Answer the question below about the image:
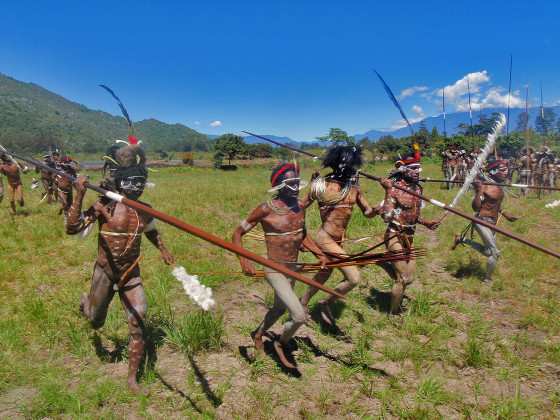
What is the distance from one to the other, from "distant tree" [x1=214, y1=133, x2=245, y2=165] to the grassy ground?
50.2 m

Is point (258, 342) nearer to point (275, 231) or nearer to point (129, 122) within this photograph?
point (275, 231)

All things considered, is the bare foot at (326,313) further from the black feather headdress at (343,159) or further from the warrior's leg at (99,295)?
the warrior's leg at (99,295)

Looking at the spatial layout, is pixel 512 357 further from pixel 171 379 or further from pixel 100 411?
pixel 100 411

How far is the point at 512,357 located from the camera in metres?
3.80

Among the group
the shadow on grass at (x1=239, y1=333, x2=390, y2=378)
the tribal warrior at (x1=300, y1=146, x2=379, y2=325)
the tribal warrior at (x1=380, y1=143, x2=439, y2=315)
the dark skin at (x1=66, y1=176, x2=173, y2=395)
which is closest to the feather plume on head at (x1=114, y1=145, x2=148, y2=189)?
the dark skin at (x1=66, y1=176, x2=173, y2=395)

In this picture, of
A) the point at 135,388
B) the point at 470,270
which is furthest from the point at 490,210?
the point at 135,388

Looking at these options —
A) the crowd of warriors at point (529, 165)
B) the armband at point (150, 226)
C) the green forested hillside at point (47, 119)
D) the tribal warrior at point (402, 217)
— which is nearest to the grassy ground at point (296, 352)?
the tribal warrior at point (402, 217)

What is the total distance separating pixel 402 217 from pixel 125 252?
390cm

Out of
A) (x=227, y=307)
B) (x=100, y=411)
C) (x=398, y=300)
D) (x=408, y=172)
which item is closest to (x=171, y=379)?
(x=100, y=411)

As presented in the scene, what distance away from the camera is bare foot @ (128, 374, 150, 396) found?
3.18 meters

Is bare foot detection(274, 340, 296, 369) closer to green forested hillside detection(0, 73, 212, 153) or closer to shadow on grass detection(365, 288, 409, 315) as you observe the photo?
shadow on grass detection(365, 288, 409, 315)

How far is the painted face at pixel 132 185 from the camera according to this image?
3205 mm

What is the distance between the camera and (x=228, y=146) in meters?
55.4

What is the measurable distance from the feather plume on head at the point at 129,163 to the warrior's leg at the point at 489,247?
5781 millimetres
